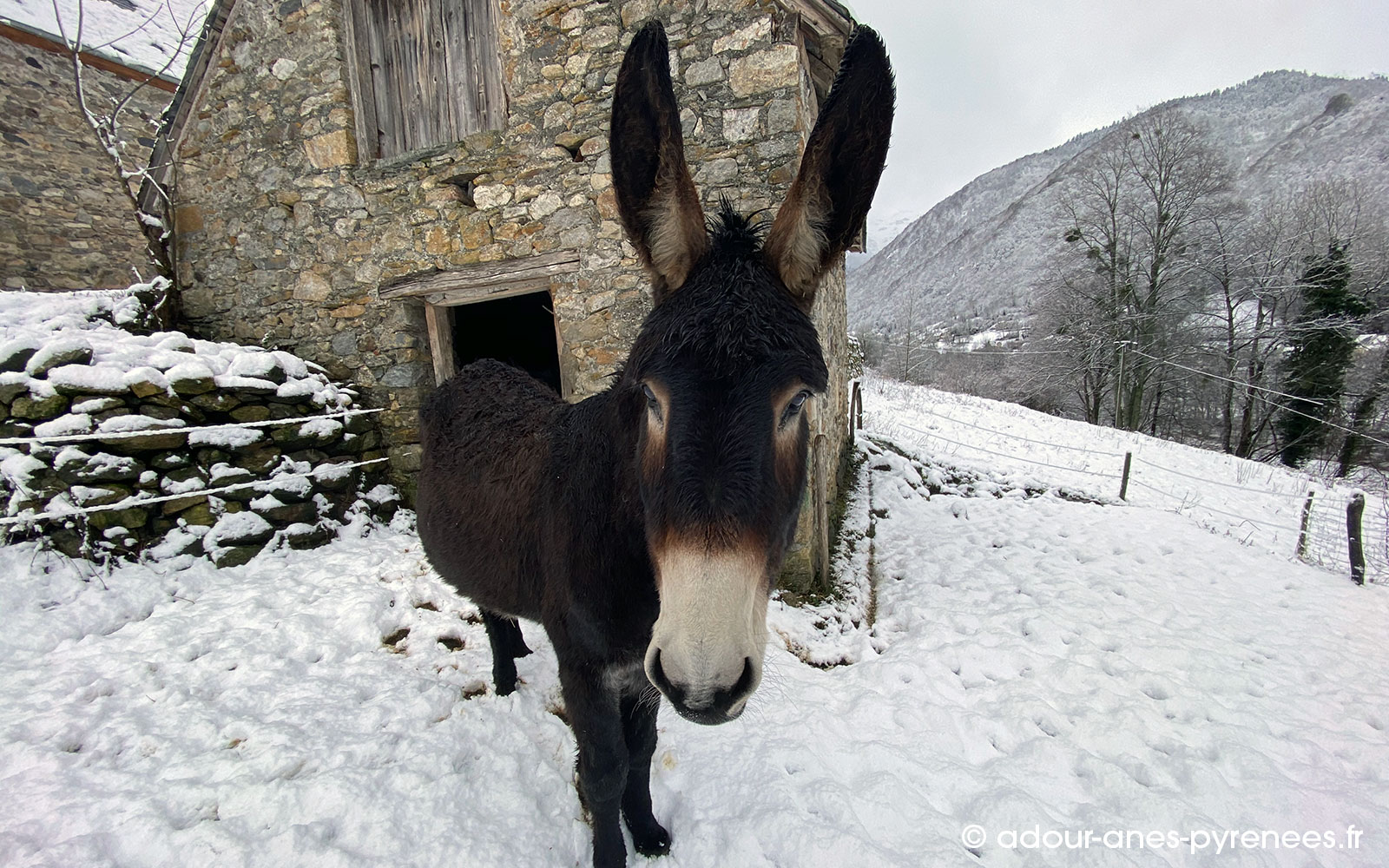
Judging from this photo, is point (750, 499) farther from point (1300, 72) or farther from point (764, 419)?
point (1300, 72)

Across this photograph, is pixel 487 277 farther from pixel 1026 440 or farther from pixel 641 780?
pixel 1026 440

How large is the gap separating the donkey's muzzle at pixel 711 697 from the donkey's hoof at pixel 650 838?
1.53 meters

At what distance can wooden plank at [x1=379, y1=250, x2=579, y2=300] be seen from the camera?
4410 mm

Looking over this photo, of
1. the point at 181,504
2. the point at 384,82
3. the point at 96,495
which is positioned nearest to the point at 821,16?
the point at 384,82

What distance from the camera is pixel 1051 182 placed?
4762 cm

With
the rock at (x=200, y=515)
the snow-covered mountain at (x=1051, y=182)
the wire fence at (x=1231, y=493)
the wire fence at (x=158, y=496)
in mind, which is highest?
the snow-covered mountain at (x=1051, y=182)

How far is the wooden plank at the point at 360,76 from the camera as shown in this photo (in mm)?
4949

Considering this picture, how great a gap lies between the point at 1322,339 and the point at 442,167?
79.8 ft

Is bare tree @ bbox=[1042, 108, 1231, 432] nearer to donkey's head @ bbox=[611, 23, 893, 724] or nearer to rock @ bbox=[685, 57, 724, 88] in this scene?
rock @ bbox=[685, 57, 724, 88]

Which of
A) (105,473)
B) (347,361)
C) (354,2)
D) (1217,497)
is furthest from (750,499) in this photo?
(1217,497)

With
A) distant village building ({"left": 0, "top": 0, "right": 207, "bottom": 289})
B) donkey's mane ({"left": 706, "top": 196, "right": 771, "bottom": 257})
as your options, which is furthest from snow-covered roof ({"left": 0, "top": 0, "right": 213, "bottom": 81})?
donkey's mane ({"left": 706, "top": 196, "right": 771, "bottom": 257})

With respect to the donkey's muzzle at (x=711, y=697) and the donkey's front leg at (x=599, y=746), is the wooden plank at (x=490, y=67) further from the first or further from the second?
the donkey's muzzle at (x=711, y=697)

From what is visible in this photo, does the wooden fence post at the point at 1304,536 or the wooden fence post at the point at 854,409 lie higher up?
the wooden fence post at the point at 854,409

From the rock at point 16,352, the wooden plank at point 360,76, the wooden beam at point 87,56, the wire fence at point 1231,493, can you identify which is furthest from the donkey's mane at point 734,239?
the wooden beam at point 87,56
